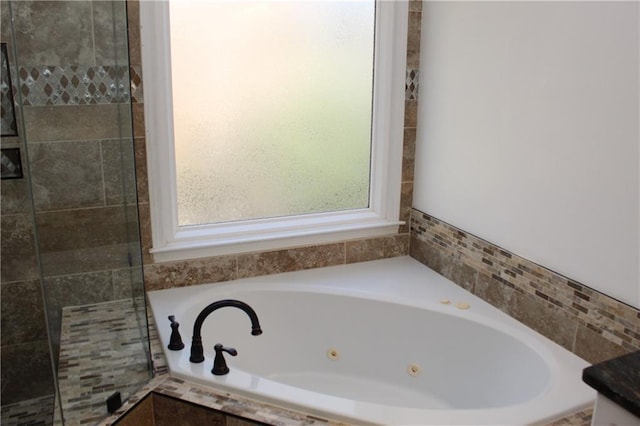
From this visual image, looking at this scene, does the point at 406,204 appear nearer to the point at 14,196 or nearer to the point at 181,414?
the point at 181,414

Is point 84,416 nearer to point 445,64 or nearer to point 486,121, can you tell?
point 486,121

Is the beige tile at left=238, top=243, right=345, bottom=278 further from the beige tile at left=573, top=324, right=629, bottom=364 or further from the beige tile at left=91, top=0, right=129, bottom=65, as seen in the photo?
the beige tile at left=573, top=324, right=629, bottom=364

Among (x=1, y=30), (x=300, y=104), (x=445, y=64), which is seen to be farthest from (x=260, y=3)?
(x=1, y=30)

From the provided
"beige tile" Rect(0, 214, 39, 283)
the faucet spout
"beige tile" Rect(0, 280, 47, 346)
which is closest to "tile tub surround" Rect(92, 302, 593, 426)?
the faucet spout

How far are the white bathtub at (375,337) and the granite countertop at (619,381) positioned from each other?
91cm

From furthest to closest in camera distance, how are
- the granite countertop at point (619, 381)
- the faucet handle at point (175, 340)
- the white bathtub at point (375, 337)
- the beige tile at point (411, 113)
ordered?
the beige tile at point (411, 113) → the white bathtub at point (375, 337) → the faucet handle at point (175, 340) → the granite countertop at point (619, 381)

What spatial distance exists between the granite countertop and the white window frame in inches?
69.4

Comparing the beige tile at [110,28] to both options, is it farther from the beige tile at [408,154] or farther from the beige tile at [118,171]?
the beige tile at [408,154]

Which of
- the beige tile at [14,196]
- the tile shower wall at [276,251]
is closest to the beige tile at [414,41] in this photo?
the tile shower wall at [276,251]

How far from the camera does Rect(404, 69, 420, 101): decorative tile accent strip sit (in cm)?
282

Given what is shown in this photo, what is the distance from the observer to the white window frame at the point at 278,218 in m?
2.38

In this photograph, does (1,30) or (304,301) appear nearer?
(1,30)

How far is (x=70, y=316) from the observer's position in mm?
1932

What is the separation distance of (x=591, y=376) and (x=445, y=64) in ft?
5.87
